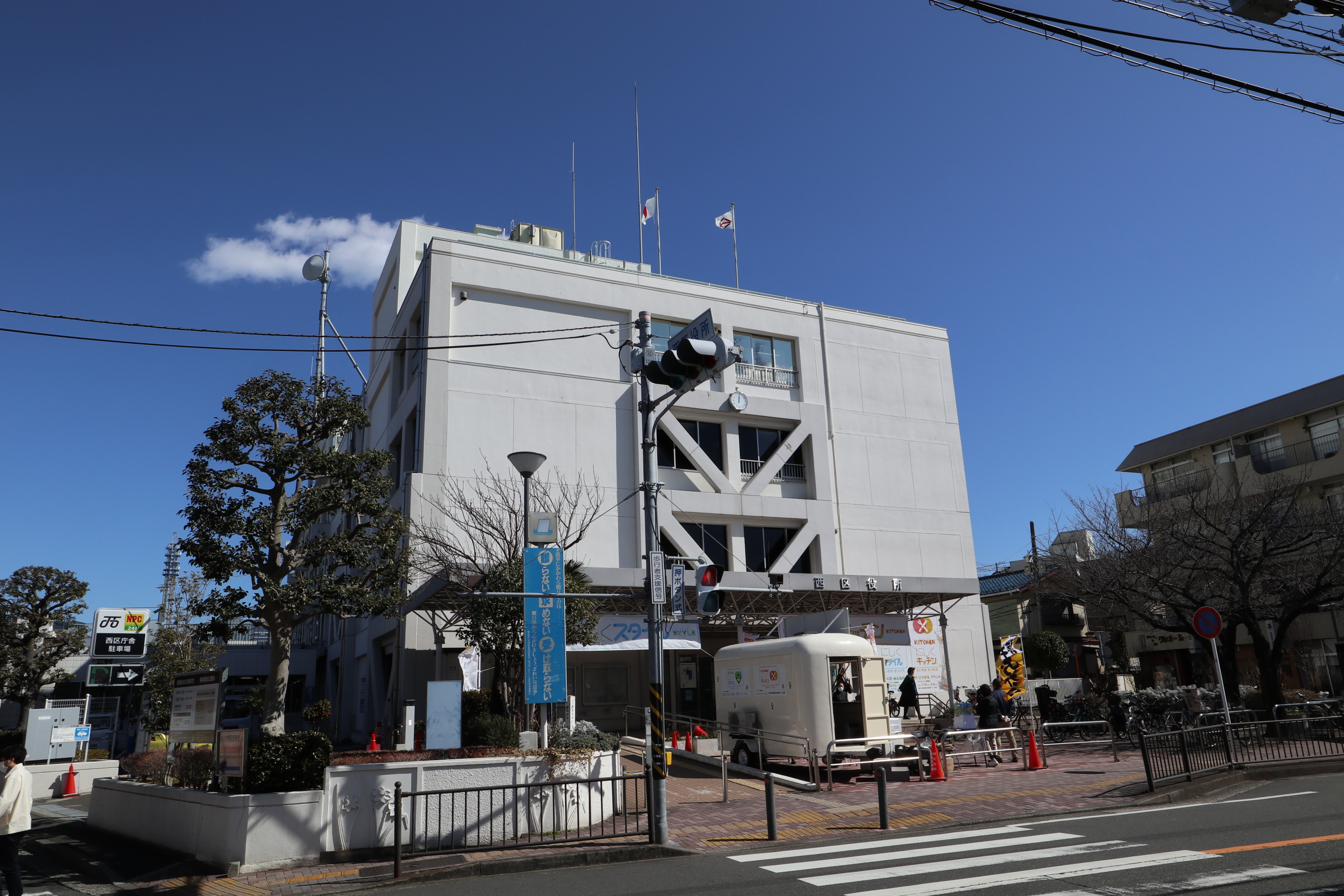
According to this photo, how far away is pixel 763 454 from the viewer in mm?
33375

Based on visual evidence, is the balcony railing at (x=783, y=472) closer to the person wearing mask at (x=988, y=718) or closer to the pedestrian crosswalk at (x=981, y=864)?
the person wearing mask at (x=988, y=718)

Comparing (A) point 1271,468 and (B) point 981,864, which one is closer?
(B) point 981,864

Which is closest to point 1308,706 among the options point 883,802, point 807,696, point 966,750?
point 966,750

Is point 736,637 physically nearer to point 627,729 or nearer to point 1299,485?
point 627,729

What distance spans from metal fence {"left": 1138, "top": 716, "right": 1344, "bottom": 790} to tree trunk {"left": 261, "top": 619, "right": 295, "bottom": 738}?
48.7 ft

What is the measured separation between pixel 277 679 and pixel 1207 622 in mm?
17741

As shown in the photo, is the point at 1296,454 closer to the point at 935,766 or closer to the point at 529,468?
the point at 935,766

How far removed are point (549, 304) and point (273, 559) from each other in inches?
689

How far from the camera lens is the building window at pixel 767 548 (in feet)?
104

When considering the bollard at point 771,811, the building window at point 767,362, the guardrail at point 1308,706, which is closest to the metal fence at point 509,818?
the bollard at point 771,811

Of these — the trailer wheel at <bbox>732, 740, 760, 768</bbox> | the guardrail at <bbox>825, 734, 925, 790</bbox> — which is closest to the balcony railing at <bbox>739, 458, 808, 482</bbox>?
the trailer wheel at <bbox>732, 740, 760, 768</bbox>

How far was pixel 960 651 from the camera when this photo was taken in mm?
34281

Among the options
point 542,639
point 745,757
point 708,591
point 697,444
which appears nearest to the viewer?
point 708,591

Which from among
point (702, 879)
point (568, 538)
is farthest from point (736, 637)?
point (702, 879)
